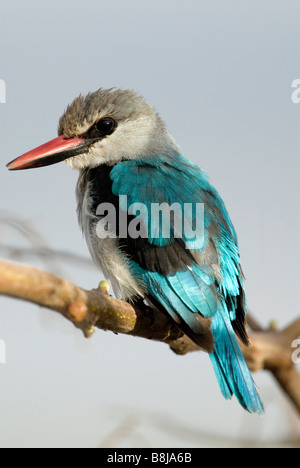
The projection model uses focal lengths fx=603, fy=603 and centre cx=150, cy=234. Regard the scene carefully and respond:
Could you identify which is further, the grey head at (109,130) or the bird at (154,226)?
the grey head at (109,130)

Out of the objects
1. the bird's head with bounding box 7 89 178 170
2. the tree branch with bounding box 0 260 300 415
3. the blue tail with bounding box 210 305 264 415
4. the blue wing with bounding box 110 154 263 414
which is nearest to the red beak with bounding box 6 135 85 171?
→ the bird's head with bounding box 7 89 178 170

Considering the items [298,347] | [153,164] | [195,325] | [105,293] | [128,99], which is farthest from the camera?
[128,99]

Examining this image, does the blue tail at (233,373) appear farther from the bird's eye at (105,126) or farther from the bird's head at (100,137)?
the bird's eye at (105,126)

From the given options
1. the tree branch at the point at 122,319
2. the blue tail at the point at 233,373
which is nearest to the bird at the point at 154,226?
the blue tail at the point at 233,373

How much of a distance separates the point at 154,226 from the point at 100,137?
67cm

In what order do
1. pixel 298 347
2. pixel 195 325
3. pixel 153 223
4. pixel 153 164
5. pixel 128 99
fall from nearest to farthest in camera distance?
pixel 195 325 < pixel 153 223 < pixel 298 347 < pixel 153 164 < pixel 128 99

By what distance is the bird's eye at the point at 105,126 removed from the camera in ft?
8.98

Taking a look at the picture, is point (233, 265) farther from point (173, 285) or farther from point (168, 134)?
point (168, 134)

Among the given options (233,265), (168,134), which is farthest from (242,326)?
(168,134)

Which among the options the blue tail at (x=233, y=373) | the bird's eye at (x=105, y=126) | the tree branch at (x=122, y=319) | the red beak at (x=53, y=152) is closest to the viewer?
the tree branch at (x=122, y=319)

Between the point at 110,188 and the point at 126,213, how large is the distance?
175mm

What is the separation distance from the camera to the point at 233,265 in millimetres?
2404

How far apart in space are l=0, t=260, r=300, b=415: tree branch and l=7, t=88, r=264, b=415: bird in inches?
5.0

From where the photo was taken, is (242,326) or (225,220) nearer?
(242,326)
